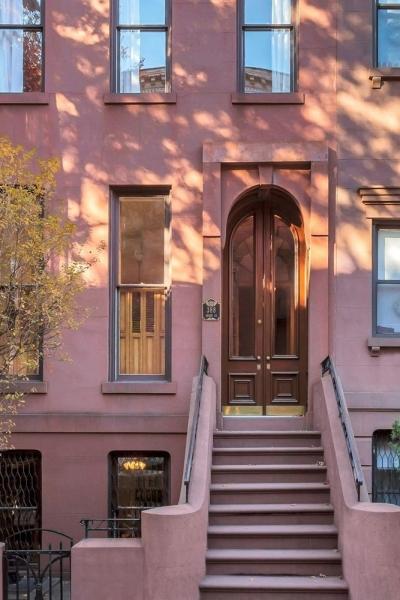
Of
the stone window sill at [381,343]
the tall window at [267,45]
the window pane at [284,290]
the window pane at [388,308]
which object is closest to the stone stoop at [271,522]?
the stone window sill at [381,343]

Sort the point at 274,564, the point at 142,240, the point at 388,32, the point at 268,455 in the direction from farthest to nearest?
the point at 142,240 < the point at 388,32 < the point at 268,455 < the point at 274,564

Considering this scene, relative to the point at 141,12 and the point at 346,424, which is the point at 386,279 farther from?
the point at 141,12

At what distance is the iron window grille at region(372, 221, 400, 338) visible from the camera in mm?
11281

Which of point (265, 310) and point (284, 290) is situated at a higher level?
point (284, 290)

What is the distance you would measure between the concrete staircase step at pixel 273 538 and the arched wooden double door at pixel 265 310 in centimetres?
272

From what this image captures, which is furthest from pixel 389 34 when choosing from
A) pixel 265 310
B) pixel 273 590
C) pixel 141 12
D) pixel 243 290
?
pixel 273 590

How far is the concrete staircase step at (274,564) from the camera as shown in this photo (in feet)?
28.4

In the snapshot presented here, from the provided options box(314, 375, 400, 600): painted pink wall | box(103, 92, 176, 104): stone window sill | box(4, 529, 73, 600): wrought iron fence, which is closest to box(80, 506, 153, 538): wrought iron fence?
box(4, 529, 73, 600): wrought iron fence

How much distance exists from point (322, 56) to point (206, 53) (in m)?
1.69

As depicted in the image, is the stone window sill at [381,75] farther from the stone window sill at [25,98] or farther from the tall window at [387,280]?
the stone window sill at [25,98]

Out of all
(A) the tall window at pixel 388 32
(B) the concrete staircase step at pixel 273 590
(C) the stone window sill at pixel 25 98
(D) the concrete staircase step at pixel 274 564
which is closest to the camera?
(B) the concrete staircase step at pixel 273 590

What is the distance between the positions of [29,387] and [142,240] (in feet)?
8.86

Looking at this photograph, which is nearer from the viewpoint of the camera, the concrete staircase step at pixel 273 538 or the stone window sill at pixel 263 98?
the concrete staircase step at pixel 273 538

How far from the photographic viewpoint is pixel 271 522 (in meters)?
9.29
